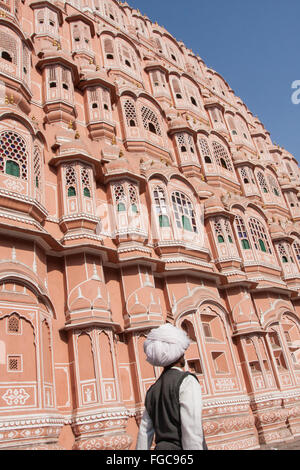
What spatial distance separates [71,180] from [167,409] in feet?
29.8

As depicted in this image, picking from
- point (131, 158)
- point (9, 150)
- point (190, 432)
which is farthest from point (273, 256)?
point (190, 432)

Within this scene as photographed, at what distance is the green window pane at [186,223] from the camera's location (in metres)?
13.4

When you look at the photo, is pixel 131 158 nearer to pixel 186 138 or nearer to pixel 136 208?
A: pixel 136 208

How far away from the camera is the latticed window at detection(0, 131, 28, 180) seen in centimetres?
927

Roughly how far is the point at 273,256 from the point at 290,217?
6699 millimetres

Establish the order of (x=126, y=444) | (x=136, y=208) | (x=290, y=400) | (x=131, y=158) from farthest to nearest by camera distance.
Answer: (x=131, y=158), (x=290, y=400), (x=136, y=208), (x=126, y=444)

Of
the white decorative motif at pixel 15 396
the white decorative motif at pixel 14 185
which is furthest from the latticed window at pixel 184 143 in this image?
the white decorative motif at pixel 15 396

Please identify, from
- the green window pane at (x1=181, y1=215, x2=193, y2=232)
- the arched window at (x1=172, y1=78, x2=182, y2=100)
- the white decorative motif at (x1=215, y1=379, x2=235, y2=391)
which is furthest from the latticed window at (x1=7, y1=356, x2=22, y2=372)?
the arched window at (x1=172, y1=78, x2=182, y2=100)

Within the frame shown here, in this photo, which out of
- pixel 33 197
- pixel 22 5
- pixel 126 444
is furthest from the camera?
pixel 22 5

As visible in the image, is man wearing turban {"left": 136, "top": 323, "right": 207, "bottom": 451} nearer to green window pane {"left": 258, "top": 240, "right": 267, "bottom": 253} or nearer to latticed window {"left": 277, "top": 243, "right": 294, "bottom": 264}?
green window pane {"left": 258, "top": 240, "right": 267, "bottom": 253}

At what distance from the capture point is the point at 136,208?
1193 centimetres

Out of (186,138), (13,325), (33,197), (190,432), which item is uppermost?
(186,138)

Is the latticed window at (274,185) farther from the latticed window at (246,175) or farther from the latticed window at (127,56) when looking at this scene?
the latticed window at (127,56)

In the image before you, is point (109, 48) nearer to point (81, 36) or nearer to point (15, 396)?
point (81, 36)
